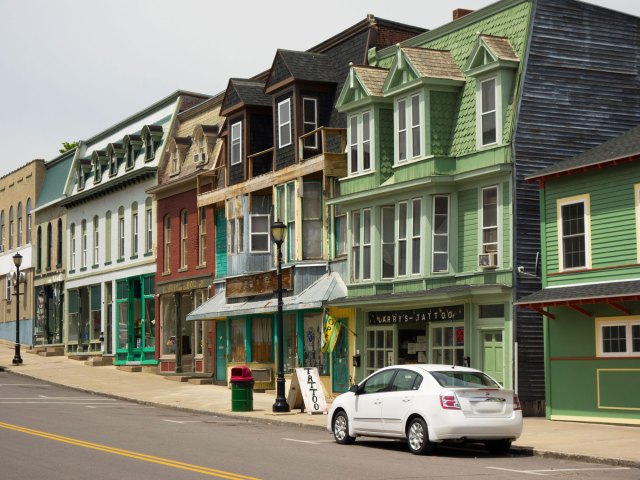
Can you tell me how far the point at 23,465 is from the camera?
17312 mm

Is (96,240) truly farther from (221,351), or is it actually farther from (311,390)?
(311,390)

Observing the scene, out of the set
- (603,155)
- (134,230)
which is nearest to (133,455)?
(603,155)

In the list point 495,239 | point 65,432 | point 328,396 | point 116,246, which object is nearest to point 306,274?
point 328,396

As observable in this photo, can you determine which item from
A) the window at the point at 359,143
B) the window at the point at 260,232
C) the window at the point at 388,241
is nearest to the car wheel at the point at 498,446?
the window at the point at 388,241

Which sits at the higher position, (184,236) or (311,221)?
(184,236)

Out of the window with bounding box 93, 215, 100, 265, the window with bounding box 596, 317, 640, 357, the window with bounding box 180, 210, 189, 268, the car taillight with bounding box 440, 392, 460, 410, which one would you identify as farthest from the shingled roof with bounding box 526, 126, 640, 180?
the window with bounding box 93, 215, 100, 265

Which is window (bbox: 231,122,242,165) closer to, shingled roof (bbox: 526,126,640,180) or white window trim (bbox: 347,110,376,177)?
white window trim (bbox: 347,110,376,177)

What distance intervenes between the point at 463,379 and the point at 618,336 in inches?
253

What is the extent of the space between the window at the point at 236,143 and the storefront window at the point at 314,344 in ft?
22.4

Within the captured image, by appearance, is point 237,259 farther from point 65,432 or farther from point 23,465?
point 23,465

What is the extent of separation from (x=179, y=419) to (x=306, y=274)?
883 centimetres

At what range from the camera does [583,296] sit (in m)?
24.4

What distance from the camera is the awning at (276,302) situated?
34.0 meters

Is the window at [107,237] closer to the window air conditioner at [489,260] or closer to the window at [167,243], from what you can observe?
the window at [167,243]
